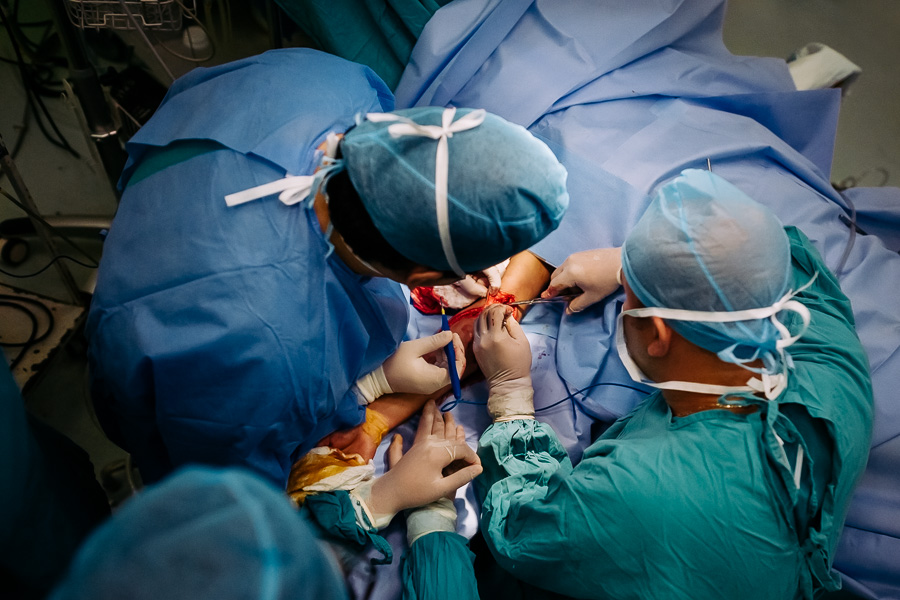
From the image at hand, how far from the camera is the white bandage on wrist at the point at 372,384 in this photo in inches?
60.3

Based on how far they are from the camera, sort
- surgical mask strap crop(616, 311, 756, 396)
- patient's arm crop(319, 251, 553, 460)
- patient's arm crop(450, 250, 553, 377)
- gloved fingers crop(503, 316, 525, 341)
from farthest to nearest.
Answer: patient's arm crop(450, 250, 553, 377) → gloved fingers crop(503, 316, 525, 341) → patient's arm crop(319, 251, 553, 460) → surgical mask strap crop(616, 311, 756, 396)

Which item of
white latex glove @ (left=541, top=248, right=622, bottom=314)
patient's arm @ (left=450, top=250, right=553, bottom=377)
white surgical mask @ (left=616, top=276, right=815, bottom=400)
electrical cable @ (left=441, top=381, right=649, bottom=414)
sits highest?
white surgical mask @ (left=616, top=276, right=815, bottom=400)

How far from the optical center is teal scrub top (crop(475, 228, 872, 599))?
109cm

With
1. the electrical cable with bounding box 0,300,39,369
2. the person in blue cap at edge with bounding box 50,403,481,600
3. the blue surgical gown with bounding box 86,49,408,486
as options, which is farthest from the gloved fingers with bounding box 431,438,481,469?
the electrical cable with bounding box 0,300,39,369

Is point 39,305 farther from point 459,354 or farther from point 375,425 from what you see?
point 459,354

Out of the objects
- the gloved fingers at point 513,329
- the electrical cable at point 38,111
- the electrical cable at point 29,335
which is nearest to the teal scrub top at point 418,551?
the gloved fingers at point 513,329

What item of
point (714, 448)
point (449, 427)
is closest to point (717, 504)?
point (714, 448)

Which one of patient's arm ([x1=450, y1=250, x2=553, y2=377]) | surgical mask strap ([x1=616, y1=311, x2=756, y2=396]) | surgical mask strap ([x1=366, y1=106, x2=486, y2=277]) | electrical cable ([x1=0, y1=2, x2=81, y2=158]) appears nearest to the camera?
surgical mask strap ([x1=366, y1=106, x2=486, y2=277])

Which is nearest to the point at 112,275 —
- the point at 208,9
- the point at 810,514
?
the point at 810,514

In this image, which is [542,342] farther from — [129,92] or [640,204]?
[129,92]

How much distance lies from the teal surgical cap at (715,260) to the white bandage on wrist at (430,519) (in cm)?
64

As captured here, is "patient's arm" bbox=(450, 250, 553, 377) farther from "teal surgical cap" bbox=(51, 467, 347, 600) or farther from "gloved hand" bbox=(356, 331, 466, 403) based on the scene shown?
"teal surgical cap" bbox=(51, 467, 347, 600)

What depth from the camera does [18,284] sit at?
226 centimetres

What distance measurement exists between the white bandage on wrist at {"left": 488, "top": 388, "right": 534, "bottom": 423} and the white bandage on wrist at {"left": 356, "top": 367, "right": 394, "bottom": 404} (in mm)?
260
